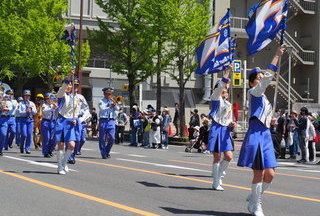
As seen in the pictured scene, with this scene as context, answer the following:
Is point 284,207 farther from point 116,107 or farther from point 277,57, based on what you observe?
point 116,107

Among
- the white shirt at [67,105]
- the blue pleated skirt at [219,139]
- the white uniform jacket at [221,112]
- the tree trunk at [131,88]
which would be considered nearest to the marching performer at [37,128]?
the white shirt at [67,105]

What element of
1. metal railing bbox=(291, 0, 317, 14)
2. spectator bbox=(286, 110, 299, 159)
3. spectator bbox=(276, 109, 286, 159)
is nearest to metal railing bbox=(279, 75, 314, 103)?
metal railing bbox=(291, 0, 317, 14)

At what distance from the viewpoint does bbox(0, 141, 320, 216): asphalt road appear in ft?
26.4

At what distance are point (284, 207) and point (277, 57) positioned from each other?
7.55ft

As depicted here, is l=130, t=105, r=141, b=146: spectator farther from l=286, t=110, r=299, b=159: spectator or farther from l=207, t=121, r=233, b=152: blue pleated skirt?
l=207, t=121, r=233, b=152: blue pleated skirt

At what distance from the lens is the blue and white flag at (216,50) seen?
50.2 ft

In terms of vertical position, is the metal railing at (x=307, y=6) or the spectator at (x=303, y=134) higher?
the metal railing at (x=307, y=6)

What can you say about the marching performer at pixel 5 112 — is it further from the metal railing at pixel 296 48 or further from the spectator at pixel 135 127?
the metal railing at pixel 296 48

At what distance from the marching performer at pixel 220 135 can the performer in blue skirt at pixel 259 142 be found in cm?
233

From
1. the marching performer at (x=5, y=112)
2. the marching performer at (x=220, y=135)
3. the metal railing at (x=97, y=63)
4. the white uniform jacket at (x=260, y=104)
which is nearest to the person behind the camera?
the white uniform jacket at (x=260, y=104)

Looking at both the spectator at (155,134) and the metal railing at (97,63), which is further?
the metal railing at (97,63)

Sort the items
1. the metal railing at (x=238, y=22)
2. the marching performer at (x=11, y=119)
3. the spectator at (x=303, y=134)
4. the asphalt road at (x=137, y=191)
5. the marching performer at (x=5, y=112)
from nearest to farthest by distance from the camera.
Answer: the asphalt road at (x=137, y=191)
the marching performer at (x=5, y=112)
the marching performer at (x=11, y=119)
the spectator at (x=303, y=134)
the metal railing at (x=238, y=22)

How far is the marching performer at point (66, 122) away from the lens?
40.2 feet

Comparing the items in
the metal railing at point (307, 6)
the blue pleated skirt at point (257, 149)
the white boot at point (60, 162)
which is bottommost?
the white boot at point (60, 162)
